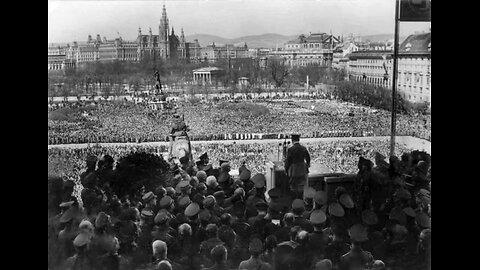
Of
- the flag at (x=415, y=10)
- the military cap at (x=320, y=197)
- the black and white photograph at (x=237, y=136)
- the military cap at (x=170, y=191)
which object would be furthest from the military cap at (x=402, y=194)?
the military cap at (x=170, y=191)

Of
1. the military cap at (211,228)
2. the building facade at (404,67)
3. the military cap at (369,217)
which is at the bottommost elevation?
the military cap at (211,228)

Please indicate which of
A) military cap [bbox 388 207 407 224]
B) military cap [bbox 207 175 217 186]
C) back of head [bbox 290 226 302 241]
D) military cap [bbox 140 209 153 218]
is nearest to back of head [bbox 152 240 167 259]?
military cap [bbox 140 209 153 218]

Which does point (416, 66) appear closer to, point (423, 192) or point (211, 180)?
point (423, 192)

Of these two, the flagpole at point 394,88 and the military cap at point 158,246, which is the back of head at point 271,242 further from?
the flagpole at point 394,88

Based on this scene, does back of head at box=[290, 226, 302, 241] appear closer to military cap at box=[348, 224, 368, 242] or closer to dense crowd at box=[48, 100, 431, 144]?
military cap at box=[348, 224, 368, 242]
